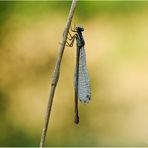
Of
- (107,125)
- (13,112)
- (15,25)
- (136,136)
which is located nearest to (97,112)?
(107,125)

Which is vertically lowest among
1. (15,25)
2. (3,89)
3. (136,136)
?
(136,136)

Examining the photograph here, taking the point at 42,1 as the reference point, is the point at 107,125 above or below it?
below

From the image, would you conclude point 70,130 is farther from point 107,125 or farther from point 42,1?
point 42,1

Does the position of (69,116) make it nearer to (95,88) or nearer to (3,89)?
(95,88)

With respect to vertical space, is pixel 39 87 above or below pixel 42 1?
below

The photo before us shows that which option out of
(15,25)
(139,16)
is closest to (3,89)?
(15,25)

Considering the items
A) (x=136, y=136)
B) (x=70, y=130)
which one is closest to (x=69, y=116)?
(x=70, y=130)
